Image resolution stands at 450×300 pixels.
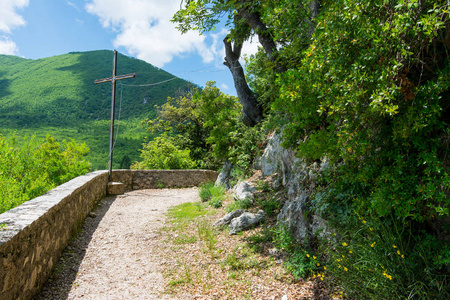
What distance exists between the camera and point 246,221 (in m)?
5.02

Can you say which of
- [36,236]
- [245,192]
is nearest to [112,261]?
[36,236]

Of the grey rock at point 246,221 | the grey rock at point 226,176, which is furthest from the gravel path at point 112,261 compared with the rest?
the grey rock at point 226,176

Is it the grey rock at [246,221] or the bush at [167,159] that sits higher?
the bush at [167,159]

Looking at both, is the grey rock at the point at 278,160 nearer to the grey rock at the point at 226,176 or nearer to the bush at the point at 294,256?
the bush at the point at 294,256

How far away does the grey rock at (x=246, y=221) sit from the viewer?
495 centimetres

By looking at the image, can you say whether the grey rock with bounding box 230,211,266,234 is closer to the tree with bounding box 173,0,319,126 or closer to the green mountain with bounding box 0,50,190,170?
the tree with bounding box 173,0,319,126

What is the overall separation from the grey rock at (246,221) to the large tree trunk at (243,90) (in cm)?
440

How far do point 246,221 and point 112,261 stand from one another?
93.3 inches

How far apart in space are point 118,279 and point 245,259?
5.94 feet

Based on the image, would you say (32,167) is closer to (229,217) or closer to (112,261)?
(112,261)

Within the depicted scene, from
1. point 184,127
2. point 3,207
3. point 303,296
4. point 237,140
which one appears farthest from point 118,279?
point 184,127

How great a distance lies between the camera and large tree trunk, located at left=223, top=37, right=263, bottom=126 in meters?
8.79

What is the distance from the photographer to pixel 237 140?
368 inches

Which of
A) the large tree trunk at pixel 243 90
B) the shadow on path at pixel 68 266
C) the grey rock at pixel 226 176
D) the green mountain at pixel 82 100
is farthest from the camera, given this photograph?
the green mountain at pixel 82 100
